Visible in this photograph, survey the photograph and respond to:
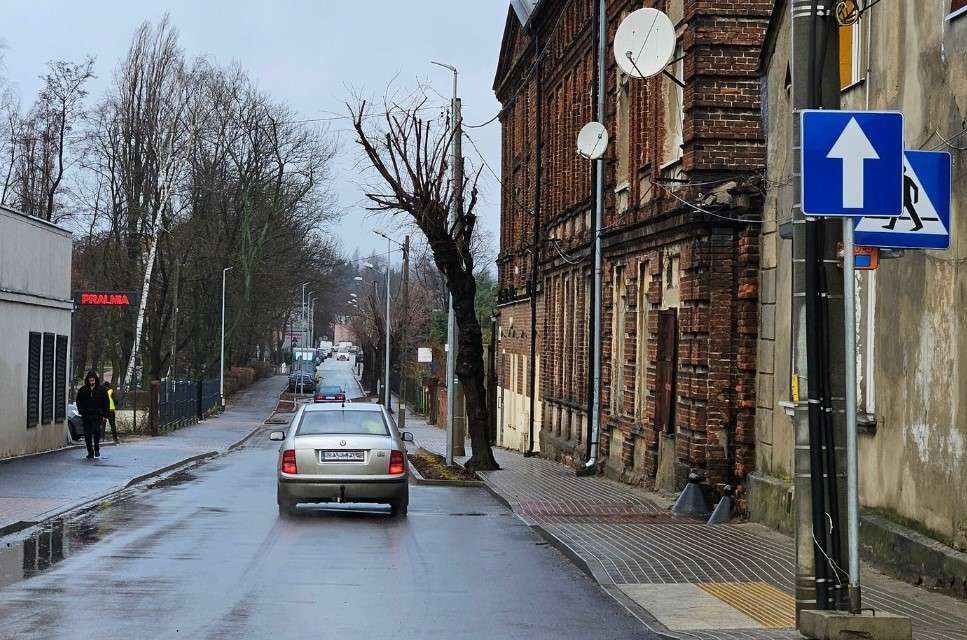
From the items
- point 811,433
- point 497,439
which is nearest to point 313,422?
point 811,433

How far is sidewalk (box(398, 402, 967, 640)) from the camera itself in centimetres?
995

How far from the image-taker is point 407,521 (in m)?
18.2

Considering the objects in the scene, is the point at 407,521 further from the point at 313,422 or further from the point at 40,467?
the point at 40,467

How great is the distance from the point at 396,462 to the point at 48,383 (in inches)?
624

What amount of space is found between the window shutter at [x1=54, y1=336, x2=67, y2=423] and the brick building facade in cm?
1131

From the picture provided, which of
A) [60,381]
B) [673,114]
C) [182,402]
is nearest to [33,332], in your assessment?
[60,381]

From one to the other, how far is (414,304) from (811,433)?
107m

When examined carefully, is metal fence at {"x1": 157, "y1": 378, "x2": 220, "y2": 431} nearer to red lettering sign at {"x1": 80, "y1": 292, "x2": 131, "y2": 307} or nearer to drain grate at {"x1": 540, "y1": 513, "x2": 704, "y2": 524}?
red lettering sign at {"x1": 80, "y1": 292, "x2": 131, "y2": 307}

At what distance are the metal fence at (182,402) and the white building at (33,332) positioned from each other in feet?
47.2

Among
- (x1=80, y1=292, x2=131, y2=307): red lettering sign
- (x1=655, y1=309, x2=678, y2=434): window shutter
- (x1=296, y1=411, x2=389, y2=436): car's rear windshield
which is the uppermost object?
(x1=80, y1=292, x2=131, y2=307): red lettering sign

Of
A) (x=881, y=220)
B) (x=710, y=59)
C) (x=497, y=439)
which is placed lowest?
(x=497, y=439)

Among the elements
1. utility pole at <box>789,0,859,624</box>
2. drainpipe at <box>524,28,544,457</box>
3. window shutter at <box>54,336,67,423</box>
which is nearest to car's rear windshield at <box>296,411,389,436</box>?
utility pole at <box>789,0,859,624</box>

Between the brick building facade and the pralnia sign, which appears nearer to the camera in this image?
the brick building facade

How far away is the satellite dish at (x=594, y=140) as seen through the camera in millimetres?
24734
